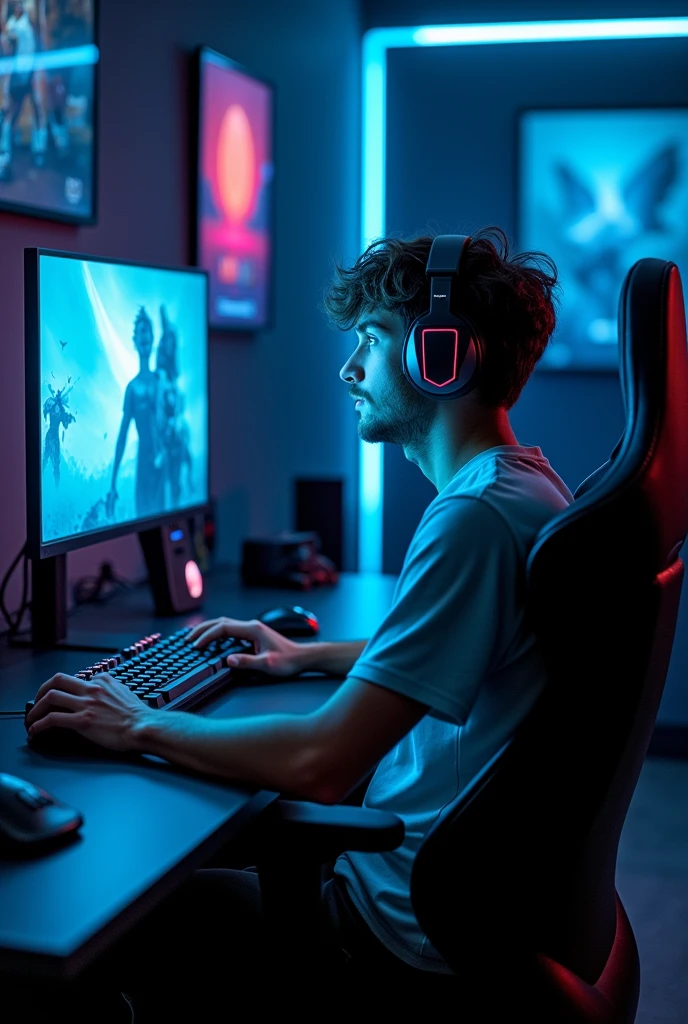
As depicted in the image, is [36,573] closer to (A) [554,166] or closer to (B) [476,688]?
(B) [476,688]

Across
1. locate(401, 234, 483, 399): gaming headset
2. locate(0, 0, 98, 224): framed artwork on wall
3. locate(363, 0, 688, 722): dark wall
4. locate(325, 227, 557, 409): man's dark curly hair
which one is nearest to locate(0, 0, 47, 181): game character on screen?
locate(0, 0, 98, 224): framed artwork on wall

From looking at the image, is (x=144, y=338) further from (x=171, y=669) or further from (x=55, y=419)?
(x=171, y=669)

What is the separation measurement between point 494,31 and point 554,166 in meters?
0.47

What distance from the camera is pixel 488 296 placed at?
129cm

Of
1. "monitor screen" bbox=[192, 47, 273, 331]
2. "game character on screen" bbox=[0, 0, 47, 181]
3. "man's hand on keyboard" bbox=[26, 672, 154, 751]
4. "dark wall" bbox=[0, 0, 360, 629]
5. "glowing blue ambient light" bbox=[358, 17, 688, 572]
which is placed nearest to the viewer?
"man's hand on keyboard" bbox=[26, 672, 154, 751]

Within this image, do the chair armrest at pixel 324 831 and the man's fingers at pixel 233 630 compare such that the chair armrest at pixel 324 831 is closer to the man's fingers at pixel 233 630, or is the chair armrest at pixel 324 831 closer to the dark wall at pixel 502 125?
the man's fingers at pixel 233 630

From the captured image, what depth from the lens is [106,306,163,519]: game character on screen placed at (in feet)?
5.87

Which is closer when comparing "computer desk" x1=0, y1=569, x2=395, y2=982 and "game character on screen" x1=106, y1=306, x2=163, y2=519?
"computer desk" x1=0, y1=569, x2=395, y2=982

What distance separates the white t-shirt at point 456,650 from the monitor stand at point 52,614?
2.16 feet

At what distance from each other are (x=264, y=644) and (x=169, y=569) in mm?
391

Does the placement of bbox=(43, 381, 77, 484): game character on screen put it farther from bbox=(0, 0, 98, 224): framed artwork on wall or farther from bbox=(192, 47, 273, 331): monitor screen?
bbox=(192, 47, 273, 331): monitor screen

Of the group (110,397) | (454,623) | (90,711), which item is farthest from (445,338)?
(110,397)

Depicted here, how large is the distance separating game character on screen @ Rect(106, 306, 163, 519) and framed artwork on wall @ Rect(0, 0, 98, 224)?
30cm

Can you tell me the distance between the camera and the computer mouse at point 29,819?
→ 3.05 feet
